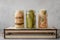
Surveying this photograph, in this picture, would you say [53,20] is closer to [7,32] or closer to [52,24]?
[52,24]

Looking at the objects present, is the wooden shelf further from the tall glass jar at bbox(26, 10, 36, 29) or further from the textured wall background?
the textured wall background

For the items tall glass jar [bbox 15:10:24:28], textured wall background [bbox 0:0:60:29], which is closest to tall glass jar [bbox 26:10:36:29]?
tall glass jar [bbox 15:10:24:28]

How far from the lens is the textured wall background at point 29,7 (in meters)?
1.54

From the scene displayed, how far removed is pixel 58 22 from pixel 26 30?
1.50ft

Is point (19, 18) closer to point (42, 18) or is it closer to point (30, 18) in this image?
point (30, 18)

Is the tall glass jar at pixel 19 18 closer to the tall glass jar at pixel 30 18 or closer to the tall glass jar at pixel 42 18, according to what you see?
the tall glass jar at pixel 30 18

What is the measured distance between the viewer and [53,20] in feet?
5.04

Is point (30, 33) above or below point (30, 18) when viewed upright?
below

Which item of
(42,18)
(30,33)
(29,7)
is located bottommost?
(30,33)

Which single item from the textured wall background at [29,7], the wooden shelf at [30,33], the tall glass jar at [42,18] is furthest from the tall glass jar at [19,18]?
the textured wall background at [29,7]

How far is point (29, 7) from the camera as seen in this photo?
154 cm

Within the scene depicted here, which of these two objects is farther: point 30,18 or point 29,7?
point 29,7

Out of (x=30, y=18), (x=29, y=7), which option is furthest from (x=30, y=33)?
(x=29, y=7)

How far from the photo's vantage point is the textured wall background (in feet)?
5.04
